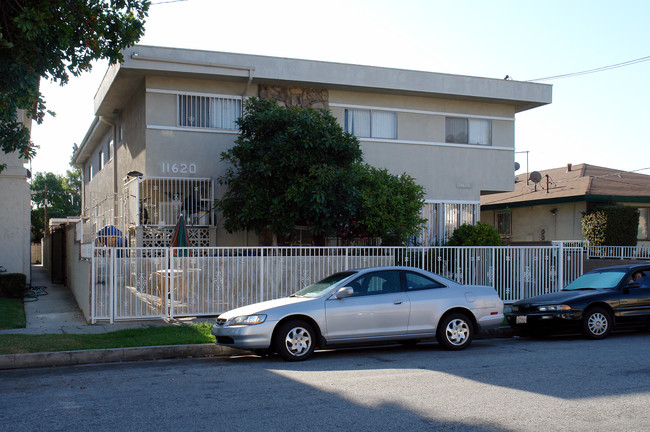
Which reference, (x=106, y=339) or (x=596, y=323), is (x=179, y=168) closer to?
(x=106, y=339)

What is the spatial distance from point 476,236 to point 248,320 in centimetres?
1021

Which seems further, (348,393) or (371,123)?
(371,123)

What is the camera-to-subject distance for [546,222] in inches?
1088

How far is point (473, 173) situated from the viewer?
21000mm

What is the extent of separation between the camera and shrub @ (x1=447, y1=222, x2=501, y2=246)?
18.1 m

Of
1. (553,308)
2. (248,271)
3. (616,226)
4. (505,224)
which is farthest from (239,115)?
(505,224)

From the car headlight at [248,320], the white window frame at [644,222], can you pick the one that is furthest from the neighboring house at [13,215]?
the white window frame at [644,222]

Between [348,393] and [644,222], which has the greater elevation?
[644,222]

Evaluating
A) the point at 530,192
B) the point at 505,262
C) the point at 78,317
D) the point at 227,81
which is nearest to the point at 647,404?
the point at 505,262

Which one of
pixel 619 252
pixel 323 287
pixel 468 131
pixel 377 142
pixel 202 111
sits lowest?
pixel 323 287

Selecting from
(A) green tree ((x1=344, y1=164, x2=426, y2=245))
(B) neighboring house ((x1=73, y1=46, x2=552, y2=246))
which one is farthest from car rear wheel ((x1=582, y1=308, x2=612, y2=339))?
(B) neighboring house ((x1=73, y1=46, x2=552, y2=246))

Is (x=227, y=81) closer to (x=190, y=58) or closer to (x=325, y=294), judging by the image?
(x=190, y=58)

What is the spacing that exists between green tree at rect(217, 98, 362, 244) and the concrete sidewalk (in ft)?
11.4

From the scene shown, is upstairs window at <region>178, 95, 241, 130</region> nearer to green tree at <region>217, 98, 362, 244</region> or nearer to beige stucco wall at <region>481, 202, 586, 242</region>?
green tree at <region>217, 98, 362, 244</region>
